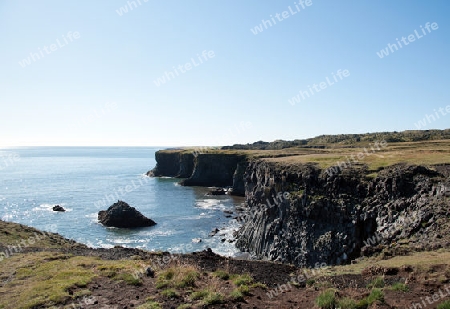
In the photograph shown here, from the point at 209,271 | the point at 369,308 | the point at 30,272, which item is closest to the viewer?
the point at 369,308

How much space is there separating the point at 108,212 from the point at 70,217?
1159 centimetres

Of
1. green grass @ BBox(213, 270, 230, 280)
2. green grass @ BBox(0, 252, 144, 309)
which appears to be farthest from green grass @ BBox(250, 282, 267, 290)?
green grass @ BBox(0, 252, 144, 309)

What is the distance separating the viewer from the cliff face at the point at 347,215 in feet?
95.2

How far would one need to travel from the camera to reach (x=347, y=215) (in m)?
36.9

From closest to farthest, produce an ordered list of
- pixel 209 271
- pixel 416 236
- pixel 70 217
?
pixel 209 271, pixel 416 236, pixel 70 217

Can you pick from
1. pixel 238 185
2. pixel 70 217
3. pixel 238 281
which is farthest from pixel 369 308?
pixel 238 185

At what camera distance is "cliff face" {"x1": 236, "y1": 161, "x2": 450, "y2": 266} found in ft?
95.2

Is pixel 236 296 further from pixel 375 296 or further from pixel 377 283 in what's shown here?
pixel 377 283

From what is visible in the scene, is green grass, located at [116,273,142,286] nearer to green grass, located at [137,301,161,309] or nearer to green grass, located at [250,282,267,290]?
green grass, located at [137,301,161,309]

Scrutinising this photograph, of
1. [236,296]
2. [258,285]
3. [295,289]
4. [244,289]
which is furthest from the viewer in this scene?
[258,285]

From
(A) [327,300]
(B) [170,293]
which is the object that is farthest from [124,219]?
(A) [327,300]

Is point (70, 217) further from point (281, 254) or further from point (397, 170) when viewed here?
point (397, 170)

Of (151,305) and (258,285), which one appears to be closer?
(151,305)

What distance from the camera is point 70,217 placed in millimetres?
75312
